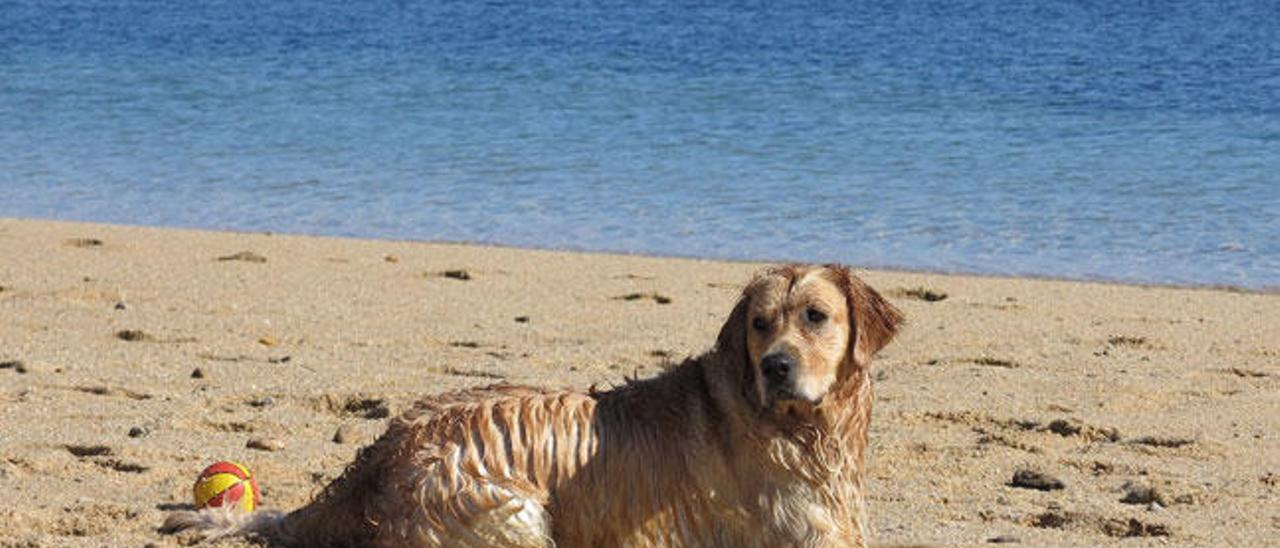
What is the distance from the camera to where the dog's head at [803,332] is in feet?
17.6

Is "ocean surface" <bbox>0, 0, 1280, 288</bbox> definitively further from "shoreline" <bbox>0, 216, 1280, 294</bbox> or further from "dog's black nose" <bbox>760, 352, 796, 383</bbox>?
"dog's black nose" <bbox>760, 352, 796, 383</bbox>

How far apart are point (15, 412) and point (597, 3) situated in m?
29.2

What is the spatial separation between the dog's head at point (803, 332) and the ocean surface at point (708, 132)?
27.2ft

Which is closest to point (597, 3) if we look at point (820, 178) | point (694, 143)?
point (694, 143)

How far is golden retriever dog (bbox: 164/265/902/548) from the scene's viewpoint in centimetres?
555

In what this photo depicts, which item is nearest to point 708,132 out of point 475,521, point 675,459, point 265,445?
point 265,445

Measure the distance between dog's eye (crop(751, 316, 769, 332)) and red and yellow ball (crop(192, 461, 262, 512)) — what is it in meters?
2.02

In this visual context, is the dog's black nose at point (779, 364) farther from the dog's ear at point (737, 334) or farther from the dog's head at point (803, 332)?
the dog's ear at point (737, 334)

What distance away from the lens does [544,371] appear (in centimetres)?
940

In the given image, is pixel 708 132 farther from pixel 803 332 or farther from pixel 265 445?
pixel 803 332

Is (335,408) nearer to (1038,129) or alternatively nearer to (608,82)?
(1038,129)

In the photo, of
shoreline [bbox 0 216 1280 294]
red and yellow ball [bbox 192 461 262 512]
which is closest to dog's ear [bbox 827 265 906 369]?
red and yellow ball [bbox 192 461 262 512]

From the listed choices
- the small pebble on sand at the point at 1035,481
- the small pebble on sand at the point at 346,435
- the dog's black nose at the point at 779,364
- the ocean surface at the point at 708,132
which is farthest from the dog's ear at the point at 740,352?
the ocean surface at the point at 708,132

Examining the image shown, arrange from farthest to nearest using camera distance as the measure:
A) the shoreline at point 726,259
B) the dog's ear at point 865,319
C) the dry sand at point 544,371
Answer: the shoreline at point 726,259
the dry sand at point 544,371
the dog's ear at point 865,319
